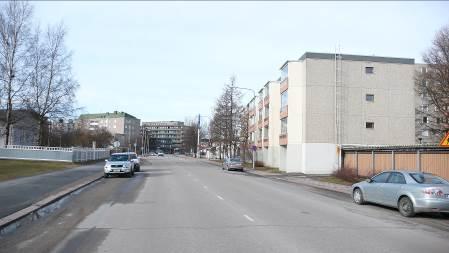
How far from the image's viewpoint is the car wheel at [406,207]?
14.3 meters

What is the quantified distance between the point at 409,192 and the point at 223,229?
690cm

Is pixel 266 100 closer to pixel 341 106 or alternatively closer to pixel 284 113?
pixel 284 113

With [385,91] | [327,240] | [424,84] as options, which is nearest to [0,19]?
[385,91]

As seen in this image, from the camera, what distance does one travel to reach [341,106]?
150 feet

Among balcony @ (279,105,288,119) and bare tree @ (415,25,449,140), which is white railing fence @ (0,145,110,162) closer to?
balcony @ (279,105,288,119)

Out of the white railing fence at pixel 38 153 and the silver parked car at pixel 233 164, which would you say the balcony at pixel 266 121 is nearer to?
the silver parked car at pixel 233 164

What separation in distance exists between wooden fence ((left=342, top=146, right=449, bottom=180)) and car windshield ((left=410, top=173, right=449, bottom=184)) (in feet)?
39.4

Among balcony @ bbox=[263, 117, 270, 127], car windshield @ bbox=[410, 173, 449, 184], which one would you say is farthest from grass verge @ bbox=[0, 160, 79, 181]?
balcony @ bbox=[263, 117, 270, 127]

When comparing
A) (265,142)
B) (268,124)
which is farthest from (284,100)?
(265,142)

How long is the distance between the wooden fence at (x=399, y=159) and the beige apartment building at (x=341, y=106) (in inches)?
182

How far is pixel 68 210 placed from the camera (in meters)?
14.2

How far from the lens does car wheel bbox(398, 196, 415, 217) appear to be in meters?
14.3

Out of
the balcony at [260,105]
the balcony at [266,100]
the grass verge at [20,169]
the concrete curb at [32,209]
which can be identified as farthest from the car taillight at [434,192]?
the balcony at [260,105]

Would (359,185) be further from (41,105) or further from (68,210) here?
(41,105)
